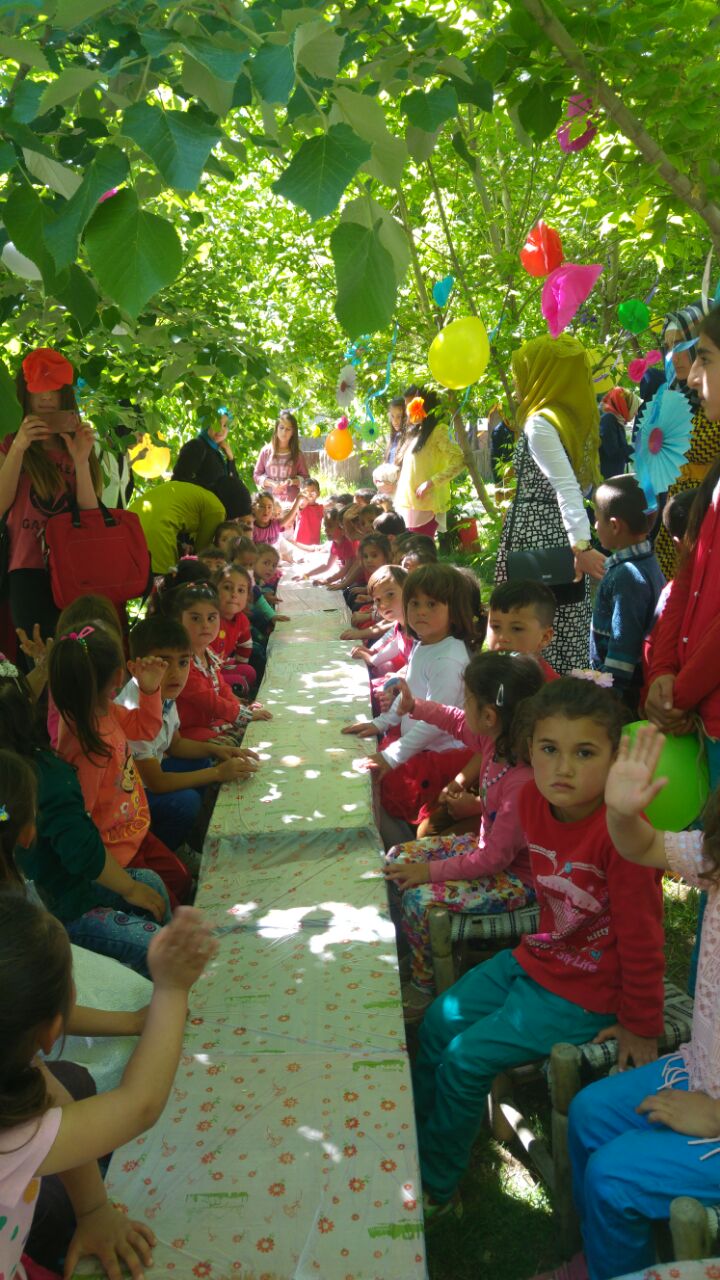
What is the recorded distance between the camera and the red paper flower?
3188 mm

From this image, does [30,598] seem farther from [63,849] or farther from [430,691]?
[63,849]

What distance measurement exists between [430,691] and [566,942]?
1575 mm

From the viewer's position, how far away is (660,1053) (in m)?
2.16

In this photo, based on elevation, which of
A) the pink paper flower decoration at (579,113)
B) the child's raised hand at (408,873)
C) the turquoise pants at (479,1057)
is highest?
the pink paper flower decoration at (579,113)

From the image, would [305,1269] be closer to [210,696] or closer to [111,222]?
[111,222]

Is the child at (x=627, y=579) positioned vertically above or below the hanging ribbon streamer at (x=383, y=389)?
below

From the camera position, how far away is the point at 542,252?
4820 millimetres

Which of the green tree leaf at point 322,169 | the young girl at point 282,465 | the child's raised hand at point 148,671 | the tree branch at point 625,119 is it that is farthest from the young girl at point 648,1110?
the young girl at point 282,465

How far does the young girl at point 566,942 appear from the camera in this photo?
1.95 m

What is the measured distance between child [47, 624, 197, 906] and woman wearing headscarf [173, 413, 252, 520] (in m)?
3.19

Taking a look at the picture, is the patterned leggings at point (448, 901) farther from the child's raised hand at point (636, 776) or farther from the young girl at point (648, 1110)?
the child's raised hand at point (636, 776)

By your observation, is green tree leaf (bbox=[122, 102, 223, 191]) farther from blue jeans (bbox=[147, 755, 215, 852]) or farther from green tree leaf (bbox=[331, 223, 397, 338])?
blue jeans (bbox=[147, 755, 215, 852])

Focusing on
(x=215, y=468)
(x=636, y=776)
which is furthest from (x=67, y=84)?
(x=215, y=468)

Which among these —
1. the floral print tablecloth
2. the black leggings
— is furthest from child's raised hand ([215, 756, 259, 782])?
the black leggings
